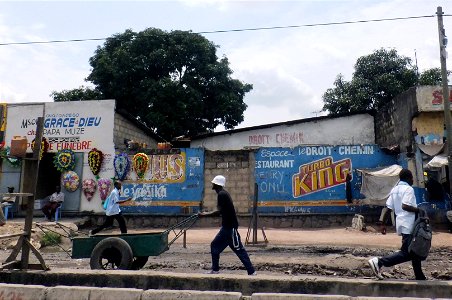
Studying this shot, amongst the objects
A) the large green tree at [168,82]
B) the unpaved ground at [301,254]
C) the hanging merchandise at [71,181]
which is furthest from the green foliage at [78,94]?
the unpaved ground at [301,254]

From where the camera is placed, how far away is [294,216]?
1580 cm

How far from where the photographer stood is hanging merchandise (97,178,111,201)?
17.0 metres

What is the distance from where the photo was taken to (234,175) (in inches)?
644

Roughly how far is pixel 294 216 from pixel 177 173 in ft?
16.7

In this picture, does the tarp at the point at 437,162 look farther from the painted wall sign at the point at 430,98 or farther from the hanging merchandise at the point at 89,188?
the hanging merchandise at the point at 89,188

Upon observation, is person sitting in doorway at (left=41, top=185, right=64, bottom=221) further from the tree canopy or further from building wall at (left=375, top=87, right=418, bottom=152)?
the tree canopy

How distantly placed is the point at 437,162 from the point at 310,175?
180 inches

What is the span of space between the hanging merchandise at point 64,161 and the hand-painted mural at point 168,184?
251cm

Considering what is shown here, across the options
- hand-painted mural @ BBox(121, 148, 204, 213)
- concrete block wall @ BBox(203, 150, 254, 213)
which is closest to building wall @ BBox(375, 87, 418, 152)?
concrete block wall @ BBox(203, 150, 254, 213)

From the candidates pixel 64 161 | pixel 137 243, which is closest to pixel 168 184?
pixel 64 161

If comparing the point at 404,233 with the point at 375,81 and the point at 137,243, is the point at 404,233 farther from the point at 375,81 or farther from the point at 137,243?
the point at 375,81

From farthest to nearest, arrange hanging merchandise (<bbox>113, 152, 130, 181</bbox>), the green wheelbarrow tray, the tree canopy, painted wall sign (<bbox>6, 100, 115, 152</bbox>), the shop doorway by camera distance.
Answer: the tree canopy → the shop doorway → painted wall sign (<bbox>6, 100, 115, 152</bbox>) → hanging merchandise (<bbox>113, 152, 130, 181</bbox>) → the green wheelbarrow tray

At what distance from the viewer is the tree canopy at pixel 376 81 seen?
24625 millimetres

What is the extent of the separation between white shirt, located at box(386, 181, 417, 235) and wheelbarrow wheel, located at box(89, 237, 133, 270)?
4366 mm
